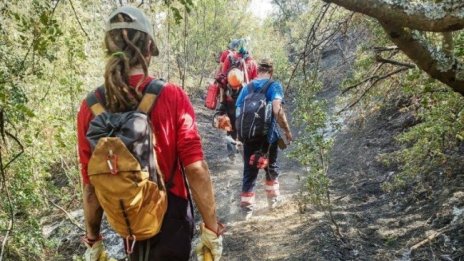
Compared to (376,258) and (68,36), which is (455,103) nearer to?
(376,258)

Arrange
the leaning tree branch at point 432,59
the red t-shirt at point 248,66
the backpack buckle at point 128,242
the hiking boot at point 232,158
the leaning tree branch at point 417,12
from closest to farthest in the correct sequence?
the leaning tree branch at point 417,12
the leaning tree branch at point 432,59
the backpack buckle at point 128,242
the red t-shirt at point 248,66
the hiking boot at point 232,158

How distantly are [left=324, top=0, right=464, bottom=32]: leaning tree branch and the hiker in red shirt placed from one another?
108 centimetres

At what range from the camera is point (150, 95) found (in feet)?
7.92

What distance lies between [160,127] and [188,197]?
47cm

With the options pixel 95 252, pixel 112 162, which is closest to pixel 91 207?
pixel 95 252

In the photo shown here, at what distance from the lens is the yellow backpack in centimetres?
219

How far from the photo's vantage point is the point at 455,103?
4.36m

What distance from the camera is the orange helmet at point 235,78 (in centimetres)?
717

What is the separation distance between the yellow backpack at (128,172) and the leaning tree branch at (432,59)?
1.29 metres

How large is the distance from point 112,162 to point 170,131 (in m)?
0.41

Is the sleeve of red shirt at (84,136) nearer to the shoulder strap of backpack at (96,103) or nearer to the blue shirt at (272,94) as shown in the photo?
the shoulder strap of backpack at (96,103)

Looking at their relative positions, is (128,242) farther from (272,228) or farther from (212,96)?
(212,96)

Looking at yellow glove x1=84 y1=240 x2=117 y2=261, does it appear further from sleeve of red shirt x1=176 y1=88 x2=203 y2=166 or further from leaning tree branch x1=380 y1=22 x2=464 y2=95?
leaning tree branch x1=380 y1=22 x2=464 y2=95

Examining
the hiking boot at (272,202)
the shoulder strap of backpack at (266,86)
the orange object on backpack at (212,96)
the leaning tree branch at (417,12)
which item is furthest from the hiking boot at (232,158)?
the leaning tree branch at (417,12)
